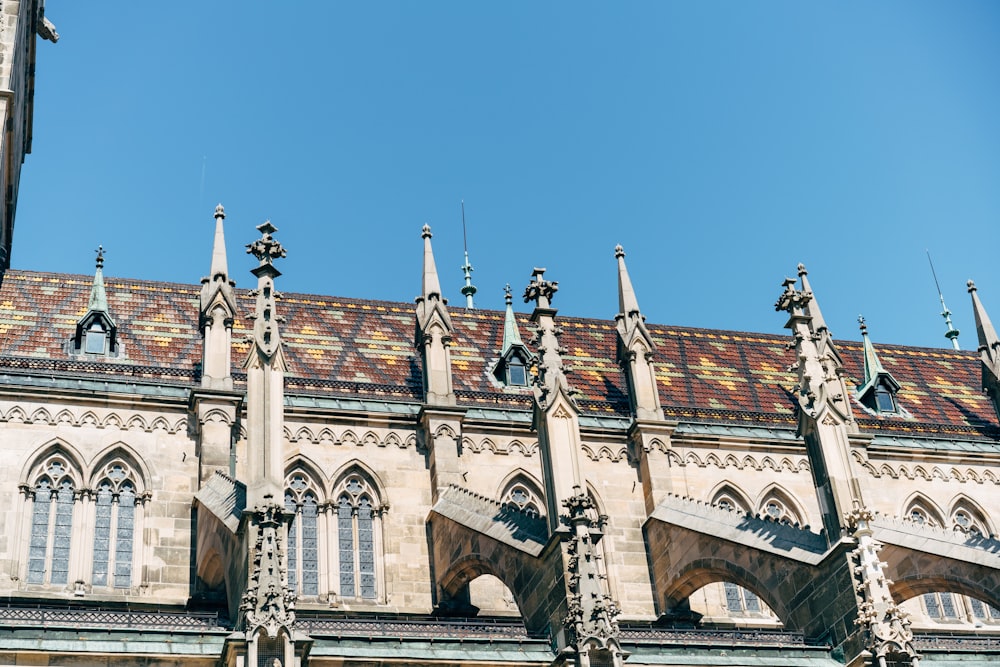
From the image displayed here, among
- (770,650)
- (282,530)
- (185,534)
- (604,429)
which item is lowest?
(770,650)

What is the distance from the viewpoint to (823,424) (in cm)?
2402

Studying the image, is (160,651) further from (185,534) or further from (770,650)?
(770,650)

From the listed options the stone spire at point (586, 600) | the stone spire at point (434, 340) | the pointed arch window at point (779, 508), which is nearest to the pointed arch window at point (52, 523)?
the stone spire at point (434, 340)

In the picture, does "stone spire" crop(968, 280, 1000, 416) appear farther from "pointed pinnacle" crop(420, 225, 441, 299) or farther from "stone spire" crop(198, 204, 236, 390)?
"stone spire" crop(198, 204, 236, 390)

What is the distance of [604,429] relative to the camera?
97.2ft

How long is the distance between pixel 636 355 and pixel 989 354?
9.25m

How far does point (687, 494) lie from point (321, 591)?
7.67 meters

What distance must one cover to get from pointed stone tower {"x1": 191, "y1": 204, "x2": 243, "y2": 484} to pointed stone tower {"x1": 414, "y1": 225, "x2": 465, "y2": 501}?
3.73 metres

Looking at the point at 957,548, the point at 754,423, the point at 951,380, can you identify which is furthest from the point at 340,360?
the point at 951,380

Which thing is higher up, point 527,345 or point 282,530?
point 527,345

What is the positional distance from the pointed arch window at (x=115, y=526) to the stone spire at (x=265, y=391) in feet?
15.3

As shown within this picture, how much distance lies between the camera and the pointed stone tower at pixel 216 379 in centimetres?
2650

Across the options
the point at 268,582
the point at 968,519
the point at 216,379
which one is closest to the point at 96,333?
the point at 216,379

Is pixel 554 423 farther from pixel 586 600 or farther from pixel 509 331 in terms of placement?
pixel 509 331
